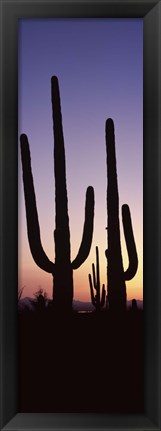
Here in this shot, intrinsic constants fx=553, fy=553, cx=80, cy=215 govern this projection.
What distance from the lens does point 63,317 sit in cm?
158

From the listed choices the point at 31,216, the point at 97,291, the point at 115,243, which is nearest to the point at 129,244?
the point at 115,243

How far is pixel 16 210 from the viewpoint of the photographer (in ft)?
5.08

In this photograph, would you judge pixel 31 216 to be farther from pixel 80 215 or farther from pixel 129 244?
pixel 129 244

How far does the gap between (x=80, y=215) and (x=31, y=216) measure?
0.14 metres

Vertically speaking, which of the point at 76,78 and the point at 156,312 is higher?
the point at 76,78

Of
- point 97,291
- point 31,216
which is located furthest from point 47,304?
point 31,216

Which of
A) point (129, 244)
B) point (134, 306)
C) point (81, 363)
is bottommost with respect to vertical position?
point (81, 363)

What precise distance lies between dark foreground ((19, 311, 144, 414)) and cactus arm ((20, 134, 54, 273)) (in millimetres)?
153

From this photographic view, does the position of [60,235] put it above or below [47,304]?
above

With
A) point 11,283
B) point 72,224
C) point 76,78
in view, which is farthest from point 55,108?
point 11,283

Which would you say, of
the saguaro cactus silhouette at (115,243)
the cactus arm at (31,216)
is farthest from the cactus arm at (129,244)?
the cactus arm at (31,216)

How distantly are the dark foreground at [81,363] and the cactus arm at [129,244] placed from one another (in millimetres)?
116

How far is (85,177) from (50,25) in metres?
0.45

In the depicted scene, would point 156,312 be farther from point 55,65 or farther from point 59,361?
point 55,65
